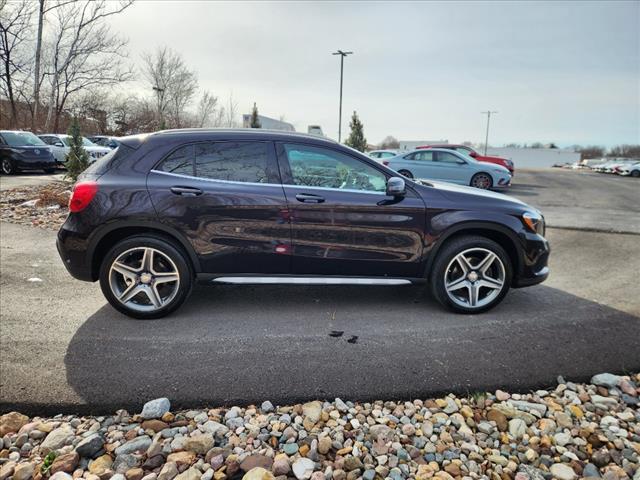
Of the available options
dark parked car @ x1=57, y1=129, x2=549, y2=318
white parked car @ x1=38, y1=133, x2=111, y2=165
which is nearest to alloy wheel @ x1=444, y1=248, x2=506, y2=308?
dark parked car @ x1=57, y1=129, x2=549, y2=318

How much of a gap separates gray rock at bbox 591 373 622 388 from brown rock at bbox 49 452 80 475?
3.30 metres

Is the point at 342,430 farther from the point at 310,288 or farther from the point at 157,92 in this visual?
the point at 157,92

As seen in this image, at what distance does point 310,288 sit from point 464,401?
7.67ft

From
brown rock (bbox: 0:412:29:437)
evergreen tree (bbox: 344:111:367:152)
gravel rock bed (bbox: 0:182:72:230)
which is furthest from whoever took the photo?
evergreen tree (bbox: 344:111:367:152)

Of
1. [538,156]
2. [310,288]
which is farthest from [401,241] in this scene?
[538,156]

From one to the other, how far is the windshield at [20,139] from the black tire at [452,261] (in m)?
17.0

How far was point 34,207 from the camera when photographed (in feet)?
28.6

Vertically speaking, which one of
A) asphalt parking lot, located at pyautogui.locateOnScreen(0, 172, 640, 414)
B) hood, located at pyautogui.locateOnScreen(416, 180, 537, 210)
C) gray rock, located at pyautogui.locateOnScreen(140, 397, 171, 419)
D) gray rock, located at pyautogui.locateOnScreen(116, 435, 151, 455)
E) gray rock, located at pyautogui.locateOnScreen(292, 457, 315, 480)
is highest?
hood, located at pyautogui.locateOnScreen(416, 180, 537, 210)

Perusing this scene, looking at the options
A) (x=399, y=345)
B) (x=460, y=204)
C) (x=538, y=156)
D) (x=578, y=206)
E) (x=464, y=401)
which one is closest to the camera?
(x=464, y=401)

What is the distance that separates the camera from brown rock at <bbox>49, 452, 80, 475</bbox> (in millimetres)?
1989

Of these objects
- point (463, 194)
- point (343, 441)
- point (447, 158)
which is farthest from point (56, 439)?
point (447, 158)

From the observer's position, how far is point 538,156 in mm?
81250

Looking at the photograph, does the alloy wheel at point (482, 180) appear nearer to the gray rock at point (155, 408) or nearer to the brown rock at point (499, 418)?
the brown rock at point (499, 418)

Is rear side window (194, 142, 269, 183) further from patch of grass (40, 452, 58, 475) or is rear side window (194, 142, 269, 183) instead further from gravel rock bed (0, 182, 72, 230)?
gravel rock bed (0, 182, 72, 230)
